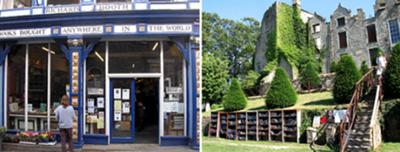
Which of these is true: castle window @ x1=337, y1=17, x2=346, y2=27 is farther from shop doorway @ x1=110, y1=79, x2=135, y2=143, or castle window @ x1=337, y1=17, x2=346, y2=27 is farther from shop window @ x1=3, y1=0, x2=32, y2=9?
shop window @ x1=3, y1=0, x2=32, y2=9

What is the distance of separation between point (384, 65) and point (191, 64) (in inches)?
166

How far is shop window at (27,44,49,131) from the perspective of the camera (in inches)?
206

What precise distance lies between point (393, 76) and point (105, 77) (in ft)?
15.5

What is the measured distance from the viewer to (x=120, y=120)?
5145mm

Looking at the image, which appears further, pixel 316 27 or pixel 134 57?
pixel 316 27

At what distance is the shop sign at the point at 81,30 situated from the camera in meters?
4.91

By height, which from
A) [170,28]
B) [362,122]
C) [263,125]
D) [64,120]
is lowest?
[263,125]

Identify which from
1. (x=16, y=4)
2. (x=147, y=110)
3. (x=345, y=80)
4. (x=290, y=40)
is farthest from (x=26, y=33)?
(x=290, y=40)

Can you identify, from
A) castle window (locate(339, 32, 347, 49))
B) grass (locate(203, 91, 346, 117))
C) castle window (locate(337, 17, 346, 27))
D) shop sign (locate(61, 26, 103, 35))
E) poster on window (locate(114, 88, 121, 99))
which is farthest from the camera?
castle window (locate(337, 17, 346, 27))

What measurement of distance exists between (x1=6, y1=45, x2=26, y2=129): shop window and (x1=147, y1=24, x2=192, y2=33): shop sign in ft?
5.64

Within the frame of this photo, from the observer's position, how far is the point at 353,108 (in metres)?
6.22

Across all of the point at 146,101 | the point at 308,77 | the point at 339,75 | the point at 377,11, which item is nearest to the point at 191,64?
the point at 146,101

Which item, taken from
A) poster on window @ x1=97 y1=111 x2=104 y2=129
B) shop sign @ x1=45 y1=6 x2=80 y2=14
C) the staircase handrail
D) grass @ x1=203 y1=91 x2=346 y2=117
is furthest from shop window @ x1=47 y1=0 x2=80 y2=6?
grass @ x1=203 y1=91 x2=346 y2=117

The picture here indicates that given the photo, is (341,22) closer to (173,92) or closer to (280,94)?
(280,94)
